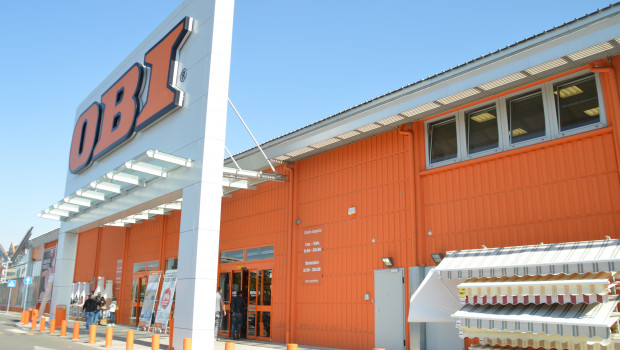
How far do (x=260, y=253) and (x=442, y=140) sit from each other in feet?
25.9

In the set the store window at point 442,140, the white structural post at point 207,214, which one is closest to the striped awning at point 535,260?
the store window at point 442,140

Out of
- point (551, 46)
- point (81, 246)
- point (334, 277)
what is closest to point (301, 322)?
point (334, 277)

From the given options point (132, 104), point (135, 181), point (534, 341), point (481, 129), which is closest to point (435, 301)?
point (534, 341)

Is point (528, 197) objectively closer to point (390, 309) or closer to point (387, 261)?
point (387, 261)

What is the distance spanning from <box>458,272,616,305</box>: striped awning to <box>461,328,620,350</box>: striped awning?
54cm

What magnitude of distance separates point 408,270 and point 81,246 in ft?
88.5

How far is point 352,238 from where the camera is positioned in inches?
538

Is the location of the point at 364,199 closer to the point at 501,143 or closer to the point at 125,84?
the point at 501,143

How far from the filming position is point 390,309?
39.8ft

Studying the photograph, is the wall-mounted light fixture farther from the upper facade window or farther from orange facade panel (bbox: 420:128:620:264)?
the upper facade window

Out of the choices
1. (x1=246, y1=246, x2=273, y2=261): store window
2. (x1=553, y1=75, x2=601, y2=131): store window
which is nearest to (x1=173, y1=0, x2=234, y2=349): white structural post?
(x1=246, y1=246, x2=273, y2=261): store window

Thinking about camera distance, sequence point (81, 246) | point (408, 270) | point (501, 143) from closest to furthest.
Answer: point (501, 143) → point (408, 270) → point (81, 246)

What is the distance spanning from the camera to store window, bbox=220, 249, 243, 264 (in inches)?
711

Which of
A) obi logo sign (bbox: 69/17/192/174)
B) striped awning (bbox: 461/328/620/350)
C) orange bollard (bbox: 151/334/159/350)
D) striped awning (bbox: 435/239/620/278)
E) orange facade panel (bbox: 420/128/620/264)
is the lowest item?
orange bollard (bbox: 151/334/159/350)
